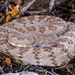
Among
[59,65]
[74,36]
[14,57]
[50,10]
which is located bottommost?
[59,65]

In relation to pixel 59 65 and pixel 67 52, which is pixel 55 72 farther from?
pixel 67 52

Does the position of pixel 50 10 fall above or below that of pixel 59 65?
above

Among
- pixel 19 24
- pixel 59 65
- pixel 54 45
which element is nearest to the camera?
pixel 59 65

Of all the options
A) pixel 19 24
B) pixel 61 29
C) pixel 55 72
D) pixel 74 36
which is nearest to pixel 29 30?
pixel 19 24

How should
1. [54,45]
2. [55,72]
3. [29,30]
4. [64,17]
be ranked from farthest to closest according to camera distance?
[64,17]
[29,30]
[54,45]
[55,72]

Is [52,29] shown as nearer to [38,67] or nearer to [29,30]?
[29,30]

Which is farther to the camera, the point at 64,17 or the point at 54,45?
the point at 64,17

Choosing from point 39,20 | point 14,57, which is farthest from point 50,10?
point 14,57
